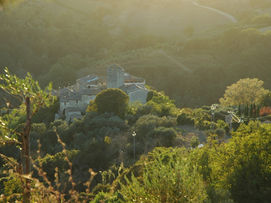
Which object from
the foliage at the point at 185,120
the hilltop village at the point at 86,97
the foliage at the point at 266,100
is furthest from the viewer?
the hilltop village at the point at 86,97

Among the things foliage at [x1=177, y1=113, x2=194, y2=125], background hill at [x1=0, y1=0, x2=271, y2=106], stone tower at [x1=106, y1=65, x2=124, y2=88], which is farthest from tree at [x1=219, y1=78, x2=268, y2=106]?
background hill at [x1=0, y1=0, x2=271, y2=106]

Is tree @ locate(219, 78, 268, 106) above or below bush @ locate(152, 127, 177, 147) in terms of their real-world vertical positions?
above

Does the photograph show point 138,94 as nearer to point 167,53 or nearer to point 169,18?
point 167,53

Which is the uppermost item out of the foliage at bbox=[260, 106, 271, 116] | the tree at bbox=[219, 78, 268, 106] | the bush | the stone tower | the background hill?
the background hill

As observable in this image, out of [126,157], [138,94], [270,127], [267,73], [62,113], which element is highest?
[267,73]

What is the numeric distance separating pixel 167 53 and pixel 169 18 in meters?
30.1

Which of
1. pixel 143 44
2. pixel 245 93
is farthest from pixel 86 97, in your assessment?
pixel 143 44

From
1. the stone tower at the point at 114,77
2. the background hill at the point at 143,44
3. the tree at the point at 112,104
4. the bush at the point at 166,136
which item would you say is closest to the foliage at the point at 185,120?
the bush at the point at 166,136

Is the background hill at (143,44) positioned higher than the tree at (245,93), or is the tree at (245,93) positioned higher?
the background hill at (143,44)

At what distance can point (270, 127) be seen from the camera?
8484mm

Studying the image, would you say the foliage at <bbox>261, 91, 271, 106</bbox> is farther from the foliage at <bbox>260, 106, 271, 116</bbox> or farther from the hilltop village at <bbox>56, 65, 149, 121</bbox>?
the hilltop village at <bbox>56, 65, 149, 121</bbox>

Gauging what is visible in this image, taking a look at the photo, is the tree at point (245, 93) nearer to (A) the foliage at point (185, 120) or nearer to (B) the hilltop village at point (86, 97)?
(A) the foliage at point (185, 120)

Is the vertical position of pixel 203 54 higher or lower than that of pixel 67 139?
higher

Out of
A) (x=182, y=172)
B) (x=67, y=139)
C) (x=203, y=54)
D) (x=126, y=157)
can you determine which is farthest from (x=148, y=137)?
(x=203, y=54)
